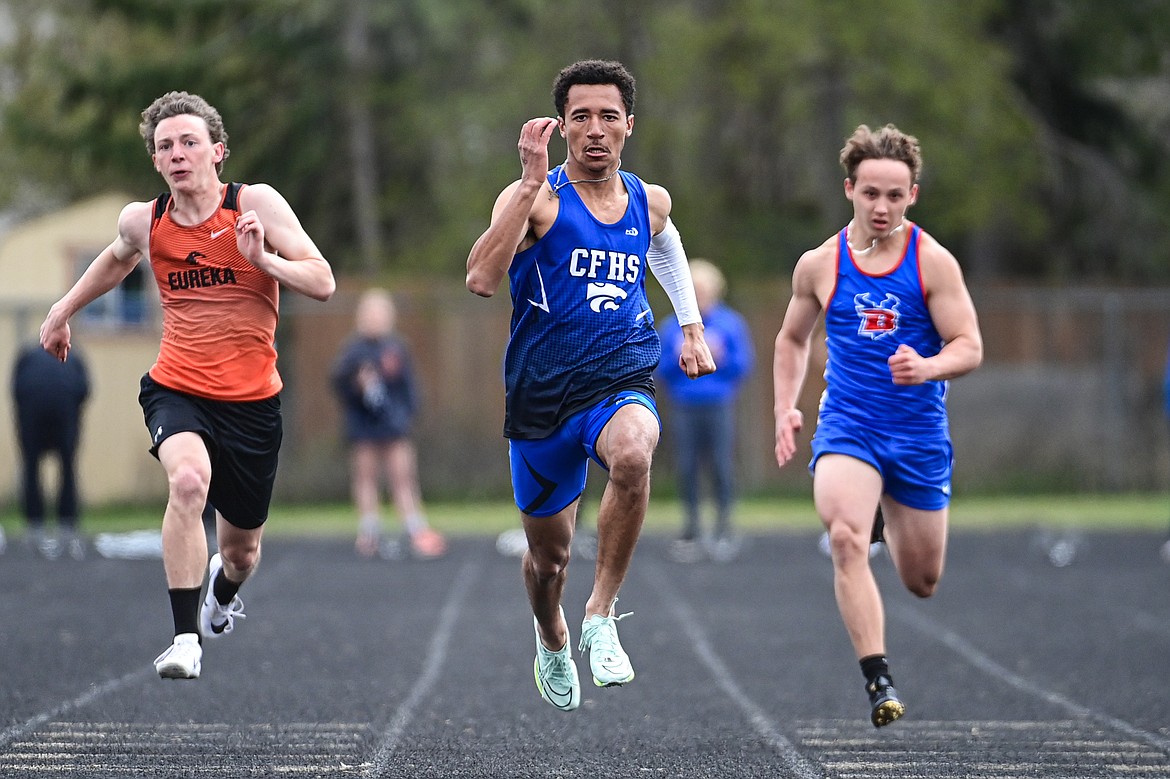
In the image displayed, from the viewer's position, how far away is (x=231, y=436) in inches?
261

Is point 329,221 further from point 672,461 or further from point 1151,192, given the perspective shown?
point 1151,192

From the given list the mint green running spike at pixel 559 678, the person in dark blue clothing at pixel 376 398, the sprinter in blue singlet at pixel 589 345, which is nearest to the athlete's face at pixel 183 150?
the sprinter in blue singlet at pixel 589 345

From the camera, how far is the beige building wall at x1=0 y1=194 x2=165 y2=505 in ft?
66.1

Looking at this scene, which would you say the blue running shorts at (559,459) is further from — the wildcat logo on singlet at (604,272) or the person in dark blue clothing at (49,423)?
Result: the person in dark blue clothing at (49,423)

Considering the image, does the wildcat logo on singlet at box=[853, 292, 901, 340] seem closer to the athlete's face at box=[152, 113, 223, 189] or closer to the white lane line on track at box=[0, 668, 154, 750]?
the athlete's face at box=[152, 113, 223, 189]

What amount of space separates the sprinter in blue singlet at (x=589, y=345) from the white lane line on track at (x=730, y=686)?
100 cm

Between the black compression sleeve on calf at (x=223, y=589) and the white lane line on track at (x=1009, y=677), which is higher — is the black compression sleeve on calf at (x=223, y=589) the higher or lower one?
the higher one

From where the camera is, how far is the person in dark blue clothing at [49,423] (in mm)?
14586

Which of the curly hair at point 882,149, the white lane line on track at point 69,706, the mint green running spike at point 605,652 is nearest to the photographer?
the mint green running spike at point 605,652

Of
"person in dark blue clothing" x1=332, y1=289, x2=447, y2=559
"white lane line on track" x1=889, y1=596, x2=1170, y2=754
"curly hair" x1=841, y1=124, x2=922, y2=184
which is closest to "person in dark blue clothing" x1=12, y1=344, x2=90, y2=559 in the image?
"person in dark blue clothing" x1=332, y1=289, x2=447, y2=559

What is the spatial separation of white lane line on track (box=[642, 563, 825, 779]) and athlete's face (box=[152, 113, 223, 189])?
333 cm

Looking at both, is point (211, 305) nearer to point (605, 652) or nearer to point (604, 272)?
point (604, 272)

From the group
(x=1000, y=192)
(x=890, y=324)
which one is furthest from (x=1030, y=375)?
(x=890, y=324)

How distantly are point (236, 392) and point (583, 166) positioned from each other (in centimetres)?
174
